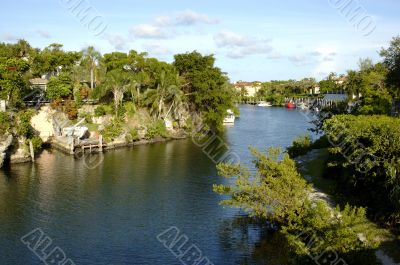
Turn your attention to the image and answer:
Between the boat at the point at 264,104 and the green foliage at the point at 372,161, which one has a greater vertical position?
the boat at the point at 264,104

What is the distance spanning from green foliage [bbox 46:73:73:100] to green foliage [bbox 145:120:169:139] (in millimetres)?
14257

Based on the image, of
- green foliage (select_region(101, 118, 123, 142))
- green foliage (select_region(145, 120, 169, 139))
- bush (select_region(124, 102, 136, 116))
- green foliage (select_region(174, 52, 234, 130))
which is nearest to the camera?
green foliage (select_region(101, 118, 123, 142))

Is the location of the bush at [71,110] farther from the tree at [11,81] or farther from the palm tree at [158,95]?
the palm tree at [158,95]

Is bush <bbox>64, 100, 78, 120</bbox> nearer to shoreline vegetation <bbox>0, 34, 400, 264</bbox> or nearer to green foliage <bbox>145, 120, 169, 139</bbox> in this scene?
shoreline vegetation <bbox>0, 34, 400, 264</bbox>

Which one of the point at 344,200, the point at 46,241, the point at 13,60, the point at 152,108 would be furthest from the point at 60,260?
the point at 152,108

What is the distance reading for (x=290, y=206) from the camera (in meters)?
28.0

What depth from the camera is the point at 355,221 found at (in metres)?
23.3

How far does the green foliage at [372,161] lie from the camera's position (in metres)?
26.2

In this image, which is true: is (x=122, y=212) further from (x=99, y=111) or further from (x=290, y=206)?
(x=99, y=111)

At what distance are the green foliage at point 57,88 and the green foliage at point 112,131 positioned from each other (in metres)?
10.1

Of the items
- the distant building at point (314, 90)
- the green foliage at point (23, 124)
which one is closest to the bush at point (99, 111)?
the green foliage at point (23, 124)

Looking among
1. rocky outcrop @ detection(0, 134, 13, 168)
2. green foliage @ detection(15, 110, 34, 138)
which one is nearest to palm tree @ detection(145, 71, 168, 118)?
green foliage @ detection(15, 110, 34, 138)

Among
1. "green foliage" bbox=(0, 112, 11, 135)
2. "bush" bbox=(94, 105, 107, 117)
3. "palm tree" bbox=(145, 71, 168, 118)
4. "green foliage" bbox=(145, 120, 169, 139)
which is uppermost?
"palm tree" bbox=(145, 71, 168, 118)

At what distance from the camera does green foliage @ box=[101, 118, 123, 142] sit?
212 ft
